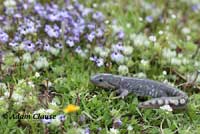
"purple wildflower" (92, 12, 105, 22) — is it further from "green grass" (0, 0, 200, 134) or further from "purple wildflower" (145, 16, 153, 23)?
"purple wildflower" (145, 16, 153, 23)

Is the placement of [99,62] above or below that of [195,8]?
below

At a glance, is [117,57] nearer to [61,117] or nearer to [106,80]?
[106,80]

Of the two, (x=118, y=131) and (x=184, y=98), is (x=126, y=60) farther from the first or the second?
(x=118, y=131)

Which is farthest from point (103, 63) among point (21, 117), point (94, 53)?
point (21, 117)

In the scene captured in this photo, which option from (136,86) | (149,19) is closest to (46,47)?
(136,86)

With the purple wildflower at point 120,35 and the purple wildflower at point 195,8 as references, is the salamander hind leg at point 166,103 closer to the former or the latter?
the purple wildflower at point 120,35

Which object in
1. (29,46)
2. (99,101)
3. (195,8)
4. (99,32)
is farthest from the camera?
(195,8)

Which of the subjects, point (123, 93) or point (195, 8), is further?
point (195, 8)
